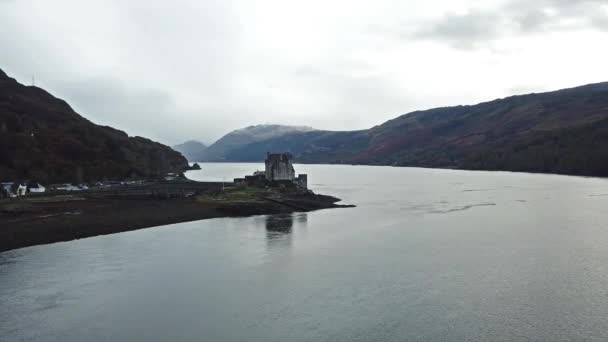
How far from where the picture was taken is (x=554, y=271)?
35.8 meters

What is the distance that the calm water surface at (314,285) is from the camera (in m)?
24.8

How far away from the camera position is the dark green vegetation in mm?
96312

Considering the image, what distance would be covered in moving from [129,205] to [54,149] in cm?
4864

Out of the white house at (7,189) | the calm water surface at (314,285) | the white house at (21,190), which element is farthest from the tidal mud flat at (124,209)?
the calm water surface at (314,285)

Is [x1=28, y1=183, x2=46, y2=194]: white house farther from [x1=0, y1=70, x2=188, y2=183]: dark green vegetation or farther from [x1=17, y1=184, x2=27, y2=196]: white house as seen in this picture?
[x1=0, y1=70, x2=188, y2=183]: dark green vegetation

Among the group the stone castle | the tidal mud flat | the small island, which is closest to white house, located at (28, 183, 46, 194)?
the small island

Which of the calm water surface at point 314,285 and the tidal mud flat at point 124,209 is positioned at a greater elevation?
the tidal mud flat at point 124,209

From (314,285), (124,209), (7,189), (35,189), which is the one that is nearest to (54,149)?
(35,189)

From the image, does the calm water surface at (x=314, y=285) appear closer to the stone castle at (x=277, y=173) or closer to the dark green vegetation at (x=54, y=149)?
the stone castle at (x=277, y=173)

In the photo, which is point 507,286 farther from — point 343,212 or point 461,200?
point 461,200

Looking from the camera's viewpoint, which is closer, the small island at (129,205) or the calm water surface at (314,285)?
the calm water surface at (314,285)

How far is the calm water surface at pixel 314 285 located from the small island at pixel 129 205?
4.01 meters

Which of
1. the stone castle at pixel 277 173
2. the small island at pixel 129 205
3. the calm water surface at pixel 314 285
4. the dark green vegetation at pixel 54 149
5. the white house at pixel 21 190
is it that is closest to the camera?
the calm water surface at pixel 314 285

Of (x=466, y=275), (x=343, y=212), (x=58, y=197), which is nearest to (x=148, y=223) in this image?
(x=58, y=197)
